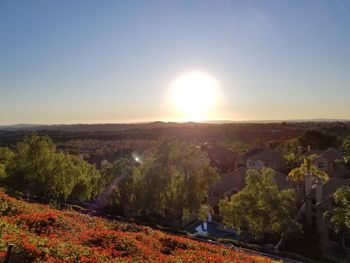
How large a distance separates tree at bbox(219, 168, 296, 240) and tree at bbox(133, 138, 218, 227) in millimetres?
5457

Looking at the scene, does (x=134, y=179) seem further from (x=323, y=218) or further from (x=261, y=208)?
(x=323, y=218)

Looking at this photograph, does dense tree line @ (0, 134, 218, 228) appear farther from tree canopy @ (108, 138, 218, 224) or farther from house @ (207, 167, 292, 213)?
house @ (207, 167, 292, 213)

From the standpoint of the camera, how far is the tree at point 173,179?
37125 mm

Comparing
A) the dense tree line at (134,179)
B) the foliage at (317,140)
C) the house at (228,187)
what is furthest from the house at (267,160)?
the dense tree line at (134,179)

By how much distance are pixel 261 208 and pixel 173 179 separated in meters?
10.5

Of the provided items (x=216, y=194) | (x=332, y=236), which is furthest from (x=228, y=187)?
(x=332, y=236)

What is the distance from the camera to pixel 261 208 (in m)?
30.8

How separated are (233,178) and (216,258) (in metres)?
33.1

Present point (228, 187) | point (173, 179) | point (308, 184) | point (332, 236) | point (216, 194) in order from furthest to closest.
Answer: point (216, 194) < point (228, 187) < point (173, 179) < point (308, 184) < point (332, 236)

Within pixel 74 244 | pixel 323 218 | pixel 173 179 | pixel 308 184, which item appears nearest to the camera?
pixel 74 244

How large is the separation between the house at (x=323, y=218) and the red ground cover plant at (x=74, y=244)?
1646 cm

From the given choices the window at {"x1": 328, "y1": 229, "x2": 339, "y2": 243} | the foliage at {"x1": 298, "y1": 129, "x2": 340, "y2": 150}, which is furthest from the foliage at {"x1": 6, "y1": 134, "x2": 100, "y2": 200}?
the foliage at {"x1": 298, "y1": 129, "x2": 340, "y2": 150}

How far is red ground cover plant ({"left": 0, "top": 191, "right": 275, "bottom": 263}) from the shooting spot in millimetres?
12523

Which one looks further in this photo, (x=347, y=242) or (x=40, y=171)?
(x=40, y=171)
